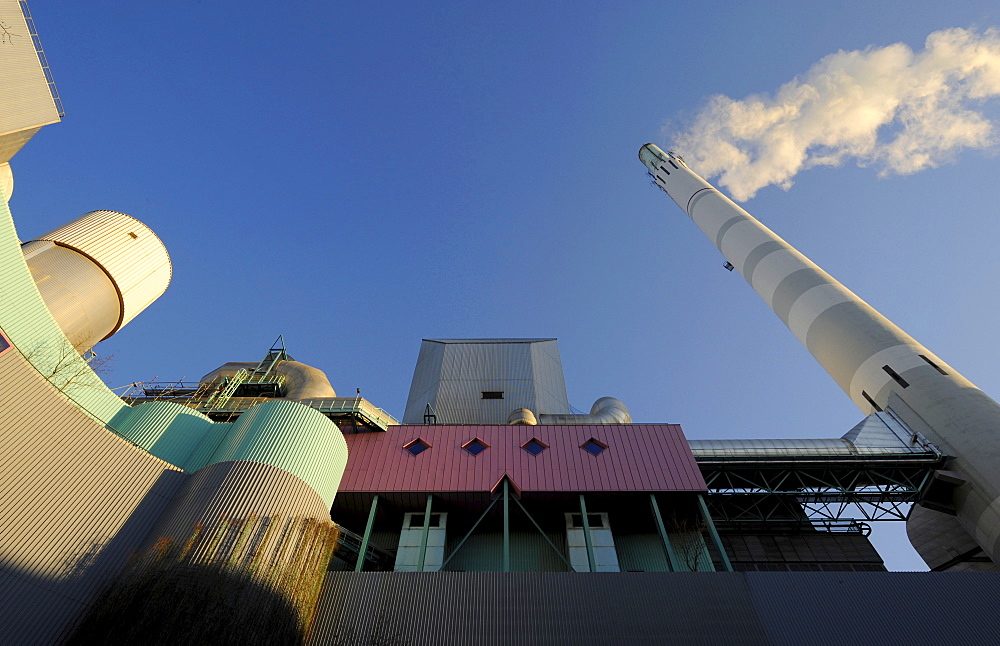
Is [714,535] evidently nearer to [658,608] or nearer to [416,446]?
[658,608]

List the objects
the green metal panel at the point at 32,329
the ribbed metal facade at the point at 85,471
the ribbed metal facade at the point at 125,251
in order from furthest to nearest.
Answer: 1. the ribbed metal facade at the point at 125,251
2. the green metal panel at the point at 32,329
3. the ribbed metal facade at the point at 85,471

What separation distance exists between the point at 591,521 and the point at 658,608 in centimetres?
740

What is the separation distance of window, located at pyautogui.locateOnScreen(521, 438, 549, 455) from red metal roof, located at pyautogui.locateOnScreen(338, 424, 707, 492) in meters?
0.18

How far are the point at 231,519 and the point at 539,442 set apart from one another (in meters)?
14.6

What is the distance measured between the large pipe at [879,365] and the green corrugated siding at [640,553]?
51.5 feet

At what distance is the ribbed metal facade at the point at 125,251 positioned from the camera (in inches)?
1156

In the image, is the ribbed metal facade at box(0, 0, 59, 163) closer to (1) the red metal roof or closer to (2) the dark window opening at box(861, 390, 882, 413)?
(1) the red metal roof

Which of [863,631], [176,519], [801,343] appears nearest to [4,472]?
[176,519]

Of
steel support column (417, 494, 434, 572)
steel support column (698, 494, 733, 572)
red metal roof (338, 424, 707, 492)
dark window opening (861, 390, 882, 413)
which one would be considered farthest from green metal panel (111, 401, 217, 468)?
dark window opening (861, 390, 882, 413)

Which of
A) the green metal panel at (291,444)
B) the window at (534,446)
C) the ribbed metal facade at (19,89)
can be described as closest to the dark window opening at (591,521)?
the window at (534,446)

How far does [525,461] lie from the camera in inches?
993

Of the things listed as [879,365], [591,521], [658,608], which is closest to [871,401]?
[879,365]

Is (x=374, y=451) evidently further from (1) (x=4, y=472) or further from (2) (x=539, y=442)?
(1) (x=4, y=472)

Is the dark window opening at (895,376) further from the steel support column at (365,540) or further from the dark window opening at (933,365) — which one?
the steel support column at (365,540)
